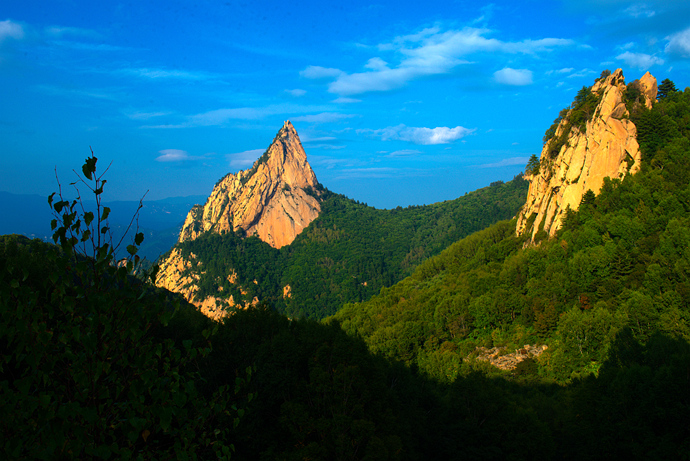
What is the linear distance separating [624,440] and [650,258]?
27893 mm

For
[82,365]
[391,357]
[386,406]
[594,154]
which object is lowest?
[391,357]

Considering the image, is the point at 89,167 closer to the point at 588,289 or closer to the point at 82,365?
the point at 82,365

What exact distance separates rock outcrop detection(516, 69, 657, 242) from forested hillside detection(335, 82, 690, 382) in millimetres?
1994

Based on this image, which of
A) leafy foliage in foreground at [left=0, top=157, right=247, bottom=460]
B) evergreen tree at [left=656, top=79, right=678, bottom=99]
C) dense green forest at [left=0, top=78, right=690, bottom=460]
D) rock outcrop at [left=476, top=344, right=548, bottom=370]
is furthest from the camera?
evergreen tree at [left=656, top=79, right=678, bottom=99]

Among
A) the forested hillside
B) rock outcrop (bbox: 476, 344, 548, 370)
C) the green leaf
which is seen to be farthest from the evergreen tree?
the green leaf

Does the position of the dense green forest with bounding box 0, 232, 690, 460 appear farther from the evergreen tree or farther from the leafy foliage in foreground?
the evergreen tree

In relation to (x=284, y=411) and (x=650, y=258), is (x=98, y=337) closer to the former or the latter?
(x=284, y=411)

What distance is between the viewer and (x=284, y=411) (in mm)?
18922

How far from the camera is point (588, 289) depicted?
49.4m

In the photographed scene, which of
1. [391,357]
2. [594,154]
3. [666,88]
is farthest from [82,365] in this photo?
[666,88]

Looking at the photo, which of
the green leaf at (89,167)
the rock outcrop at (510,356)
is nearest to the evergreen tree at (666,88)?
the rock outcrop at (510,356)

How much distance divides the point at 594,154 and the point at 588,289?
2328 cm

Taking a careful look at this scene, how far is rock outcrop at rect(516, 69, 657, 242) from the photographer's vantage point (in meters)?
57.2

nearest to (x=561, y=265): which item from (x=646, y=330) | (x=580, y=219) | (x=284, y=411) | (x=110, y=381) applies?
(x=580, y=219)
